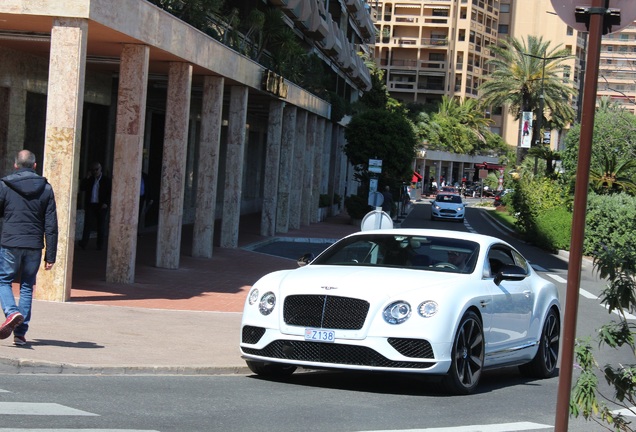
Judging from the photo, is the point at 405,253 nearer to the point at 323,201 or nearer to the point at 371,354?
the point at 371,354

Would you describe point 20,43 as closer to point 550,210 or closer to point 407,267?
point 407,267

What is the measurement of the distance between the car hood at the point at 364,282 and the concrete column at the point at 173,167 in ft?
35.7

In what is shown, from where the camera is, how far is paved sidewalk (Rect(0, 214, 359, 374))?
1003cm

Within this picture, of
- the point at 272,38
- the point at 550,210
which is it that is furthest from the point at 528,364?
the point at 550,210

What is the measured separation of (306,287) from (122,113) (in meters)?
8.85

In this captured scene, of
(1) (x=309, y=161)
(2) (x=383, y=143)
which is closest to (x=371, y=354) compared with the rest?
(1) (x=309, y=161)

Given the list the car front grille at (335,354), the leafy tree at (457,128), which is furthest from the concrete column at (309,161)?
the leafy tree at (457,128)

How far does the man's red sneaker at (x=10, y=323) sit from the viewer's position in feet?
32.3

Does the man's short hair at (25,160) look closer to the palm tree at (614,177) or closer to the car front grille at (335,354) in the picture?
the car front grille at (335,354)

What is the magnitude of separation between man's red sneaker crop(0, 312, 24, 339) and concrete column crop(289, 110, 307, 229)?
28262 millimetres

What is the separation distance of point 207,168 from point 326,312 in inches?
593

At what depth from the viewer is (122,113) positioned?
1767 centimetres

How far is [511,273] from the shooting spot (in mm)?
10602

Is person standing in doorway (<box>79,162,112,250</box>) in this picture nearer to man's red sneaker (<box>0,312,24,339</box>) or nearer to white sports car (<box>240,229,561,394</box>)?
white sports car (<box>240,229,561,394</box>)
